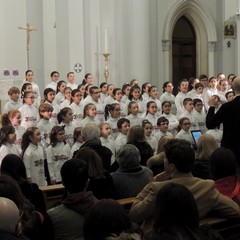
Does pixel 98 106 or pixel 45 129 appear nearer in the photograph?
pixel 45 129

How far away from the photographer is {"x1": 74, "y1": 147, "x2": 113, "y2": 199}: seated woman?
4.43 metres

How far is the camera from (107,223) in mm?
2584

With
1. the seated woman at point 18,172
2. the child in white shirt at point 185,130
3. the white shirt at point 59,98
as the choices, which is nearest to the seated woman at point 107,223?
the seated woman at point 18,172

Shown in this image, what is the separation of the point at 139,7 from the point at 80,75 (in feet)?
8.67

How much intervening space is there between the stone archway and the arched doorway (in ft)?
0.49

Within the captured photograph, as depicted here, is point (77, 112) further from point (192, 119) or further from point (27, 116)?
point (192, 119)

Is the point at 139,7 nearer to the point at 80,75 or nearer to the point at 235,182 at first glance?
the point at 80,75

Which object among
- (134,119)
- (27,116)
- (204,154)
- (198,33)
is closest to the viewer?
(204,154)

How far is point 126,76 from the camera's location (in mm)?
14914

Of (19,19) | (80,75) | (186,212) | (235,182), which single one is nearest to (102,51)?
(80,75)

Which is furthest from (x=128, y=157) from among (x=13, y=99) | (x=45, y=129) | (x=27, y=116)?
(x=13, y=99)

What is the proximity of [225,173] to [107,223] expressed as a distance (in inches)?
65.0

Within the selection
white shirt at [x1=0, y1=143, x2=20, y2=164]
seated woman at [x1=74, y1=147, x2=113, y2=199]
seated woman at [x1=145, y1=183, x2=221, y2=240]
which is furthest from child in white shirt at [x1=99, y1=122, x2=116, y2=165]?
seated woman at [x1=145, y1=183, x2=221, y2=240]

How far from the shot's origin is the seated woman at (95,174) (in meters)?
4.43
